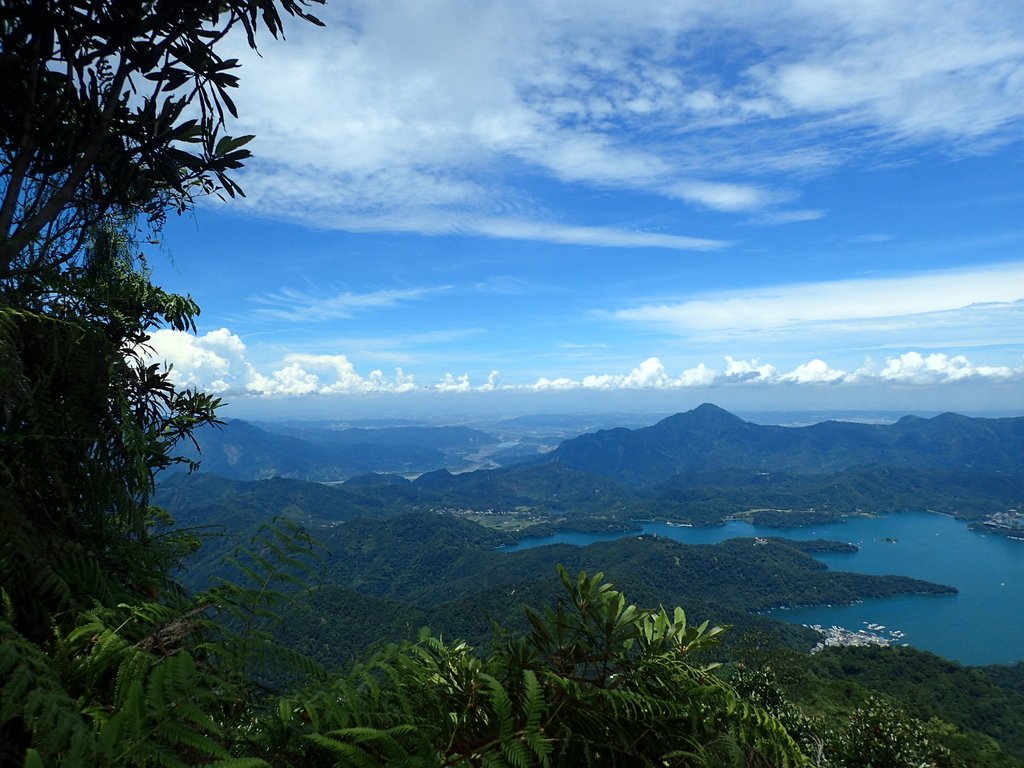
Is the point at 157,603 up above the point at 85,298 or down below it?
below

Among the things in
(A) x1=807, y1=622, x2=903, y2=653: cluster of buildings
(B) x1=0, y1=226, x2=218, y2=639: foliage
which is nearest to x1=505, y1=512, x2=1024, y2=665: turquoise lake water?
(A) x1=807, y1=622, x2=903, y2=653: cluster of buildings

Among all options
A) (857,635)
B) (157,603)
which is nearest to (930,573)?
(857,635)

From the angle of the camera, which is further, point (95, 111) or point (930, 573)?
point (930, 573)

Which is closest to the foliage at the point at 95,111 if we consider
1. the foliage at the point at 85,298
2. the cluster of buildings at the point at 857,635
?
the foliage at the point at 85,298

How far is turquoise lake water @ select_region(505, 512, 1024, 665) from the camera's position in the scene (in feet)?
310

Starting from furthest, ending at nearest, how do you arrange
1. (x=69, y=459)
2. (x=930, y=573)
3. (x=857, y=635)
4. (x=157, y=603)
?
(x=930, y=573) → (x=857, y=635) → (x=69, y=459) → (x=157, y=603)

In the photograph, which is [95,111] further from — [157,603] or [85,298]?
[157,603]

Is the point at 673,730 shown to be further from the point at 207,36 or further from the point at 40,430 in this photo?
the point at 207,36

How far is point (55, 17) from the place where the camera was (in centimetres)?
273

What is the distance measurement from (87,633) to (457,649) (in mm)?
1243

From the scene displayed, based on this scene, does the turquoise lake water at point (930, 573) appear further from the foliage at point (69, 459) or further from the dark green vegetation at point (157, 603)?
the foliage at point (69, 459)

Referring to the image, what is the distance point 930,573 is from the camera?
128250 millimetres

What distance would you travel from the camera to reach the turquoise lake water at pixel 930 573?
94.5 meters

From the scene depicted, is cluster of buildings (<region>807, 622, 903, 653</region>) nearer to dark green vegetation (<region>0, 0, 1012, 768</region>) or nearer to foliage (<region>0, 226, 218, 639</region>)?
dark green vegetation (<region>0, 0, 1012, 768</region>)
